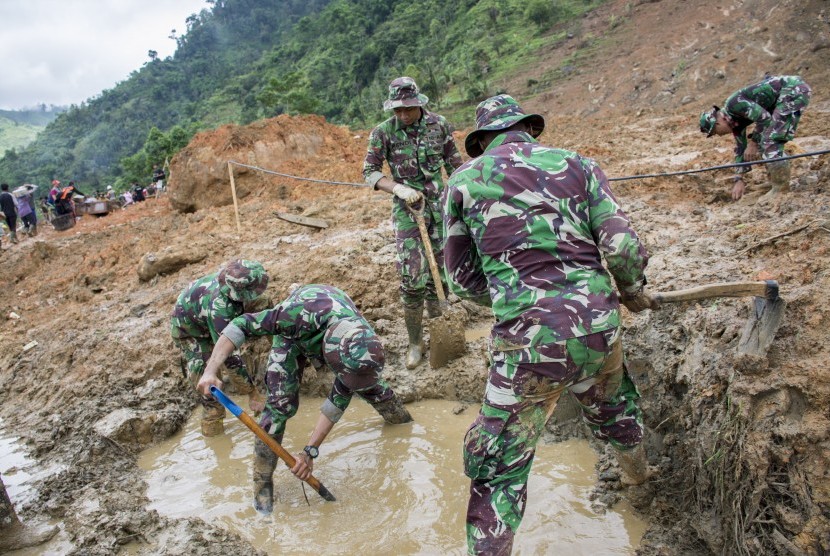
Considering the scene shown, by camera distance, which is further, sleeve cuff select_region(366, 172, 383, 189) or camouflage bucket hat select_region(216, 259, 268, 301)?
sleeve cuff select_region(366, 172, 383, 189)

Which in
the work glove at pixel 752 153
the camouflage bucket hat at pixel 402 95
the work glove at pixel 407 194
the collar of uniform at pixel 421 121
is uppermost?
the camouflage bucket hat at pixel 402 95

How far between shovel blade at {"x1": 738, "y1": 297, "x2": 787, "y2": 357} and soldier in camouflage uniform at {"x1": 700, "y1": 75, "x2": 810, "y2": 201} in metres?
3.16

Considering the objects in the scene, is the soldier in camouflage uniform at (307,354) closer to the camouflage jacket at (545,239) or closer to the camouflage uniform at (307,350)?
the camouflage uniform at (307,350)

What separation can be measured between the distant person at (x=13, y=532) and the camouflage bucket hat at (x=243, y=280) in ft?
5.72

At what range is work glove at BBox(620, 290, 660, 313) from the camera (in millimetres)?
2484

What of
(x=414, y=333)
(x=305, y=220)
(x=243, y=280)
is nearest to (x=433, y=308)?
(x=414, y=333)

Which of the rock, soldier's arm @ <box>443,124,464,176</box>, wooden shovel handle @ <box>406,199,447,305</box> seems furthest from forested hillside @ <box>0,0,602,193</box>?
wooden shovel handle @ <box>406,199,447,305</box>

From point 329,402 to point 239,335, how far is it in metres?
0.67

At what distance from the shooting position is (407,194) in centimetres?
435

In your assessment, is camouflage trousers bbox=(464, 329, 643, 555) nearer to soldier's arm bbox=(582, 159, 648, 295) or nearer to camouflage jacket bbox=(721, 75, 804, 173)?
soldier's arm bbox=(582, 159, 648, 295)

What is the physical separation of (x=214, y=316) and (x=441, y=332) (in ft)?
5.51

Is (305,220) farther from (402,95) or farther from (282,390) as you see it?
(282,390)

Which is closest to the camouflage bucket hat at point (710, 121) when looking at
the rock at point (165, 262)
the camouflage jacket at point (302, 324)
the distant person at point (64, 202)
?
the camouflage jacket at point (302, 324)

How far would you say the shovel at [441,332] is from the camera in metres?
4.53
